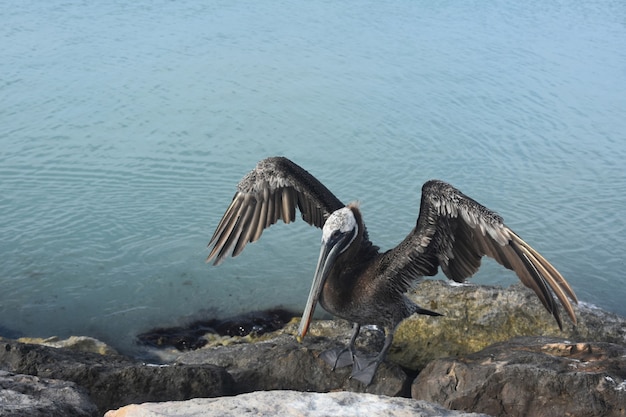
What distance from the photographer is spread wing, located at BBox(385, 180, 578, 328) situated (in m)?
3.59

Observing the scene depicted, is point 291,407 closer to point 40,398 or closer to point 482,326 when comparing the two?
point 40,398

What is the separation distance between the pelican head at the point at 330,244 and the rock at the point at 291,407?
1.13 m

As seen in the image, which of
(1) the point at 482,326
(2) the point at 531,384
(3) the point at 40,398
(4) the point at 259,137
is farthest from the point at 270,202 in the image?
(4) the point at 259,137

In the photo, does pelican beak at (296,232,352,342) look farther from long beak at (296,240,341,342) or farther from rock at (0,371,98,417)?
rock at (0,371,98,417)

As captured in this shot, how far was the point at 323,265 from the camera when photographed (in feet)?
12.3

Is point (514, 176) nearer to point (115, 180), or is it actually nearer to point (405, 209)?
point (405, 209)

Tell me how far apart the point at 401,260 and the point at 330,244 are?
36 centimetres

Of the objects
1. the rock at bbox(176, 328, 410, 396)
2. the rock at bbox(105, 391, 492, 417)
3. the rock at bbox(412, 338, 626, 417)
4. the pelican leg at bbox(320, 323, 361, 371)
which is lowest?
the rock at bbox(176, 328, 410, 396)

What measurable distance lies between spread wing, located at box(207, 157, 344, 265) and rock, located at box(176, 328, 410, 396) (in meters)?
0.68

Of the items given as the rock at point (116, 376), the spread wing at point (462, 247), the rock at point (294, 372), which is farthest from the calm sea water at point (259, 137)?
the spread wing at point (462, 247)

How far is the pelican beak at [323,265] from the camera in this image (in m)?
3.71

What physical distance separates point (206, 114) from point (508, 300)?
5323mm

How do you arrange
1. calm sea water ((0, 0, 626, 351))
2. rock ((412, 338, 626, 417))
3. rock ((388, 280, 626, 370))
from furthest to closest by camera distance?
calm sea water ((0, 0, 626, 351))
rock ((388, 280, 626, 370))
rock ((412, 338, 626, 417))

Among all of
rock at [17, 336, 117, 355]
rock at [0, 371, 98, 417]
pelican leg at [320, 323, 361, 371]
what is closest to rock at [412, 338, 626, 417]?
pelican leg at [320, 323, 361, 371]
